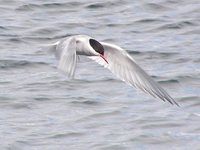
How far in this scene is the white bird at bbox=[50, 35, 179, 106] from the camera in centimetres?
959

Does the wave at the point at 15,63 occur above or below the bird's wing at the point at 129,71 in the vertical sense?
below

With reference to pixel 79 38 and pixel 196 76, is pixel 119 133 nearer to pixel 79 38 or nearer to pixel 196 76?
pixel 79 38

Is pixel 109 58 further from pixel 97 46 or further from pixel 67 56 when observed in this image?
pixel 67 56

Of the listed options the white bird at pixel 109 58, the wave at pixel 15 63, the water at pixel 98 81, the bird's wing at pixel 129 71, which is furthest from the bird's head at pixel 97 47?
the wave at pixel 15 63

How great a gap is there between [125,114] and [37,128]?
1110 millimetres

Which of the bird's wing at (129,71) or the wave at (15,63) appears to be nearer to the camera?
the bird's wing at (129,71)

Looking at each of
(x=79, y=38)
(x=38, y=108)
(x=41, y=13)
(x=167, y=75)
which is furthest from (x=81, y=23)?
(x=79, y=38)

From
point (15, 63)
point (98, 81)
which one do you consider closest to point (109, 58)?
point (98, 81)

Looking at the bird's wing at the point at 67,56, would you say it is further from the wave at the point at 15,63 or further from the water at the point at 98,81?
the wave at the point at 15,63

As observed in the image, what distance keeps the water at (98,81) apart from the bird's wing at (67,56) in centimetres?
100

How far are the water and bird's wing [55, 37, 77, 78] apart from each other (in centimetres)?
100

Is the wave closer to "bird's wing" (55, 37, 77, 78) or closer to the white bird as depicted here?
the white bird

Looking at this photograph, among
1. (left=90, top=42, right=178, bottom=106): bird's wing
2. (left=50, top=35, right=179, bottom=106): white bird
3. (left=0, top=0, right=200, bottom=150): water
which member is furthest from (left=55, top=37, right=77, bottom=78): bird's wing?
(left=0, top=0, right=200, bottom=150): water

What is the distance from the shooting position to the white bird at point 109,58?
377 inches
